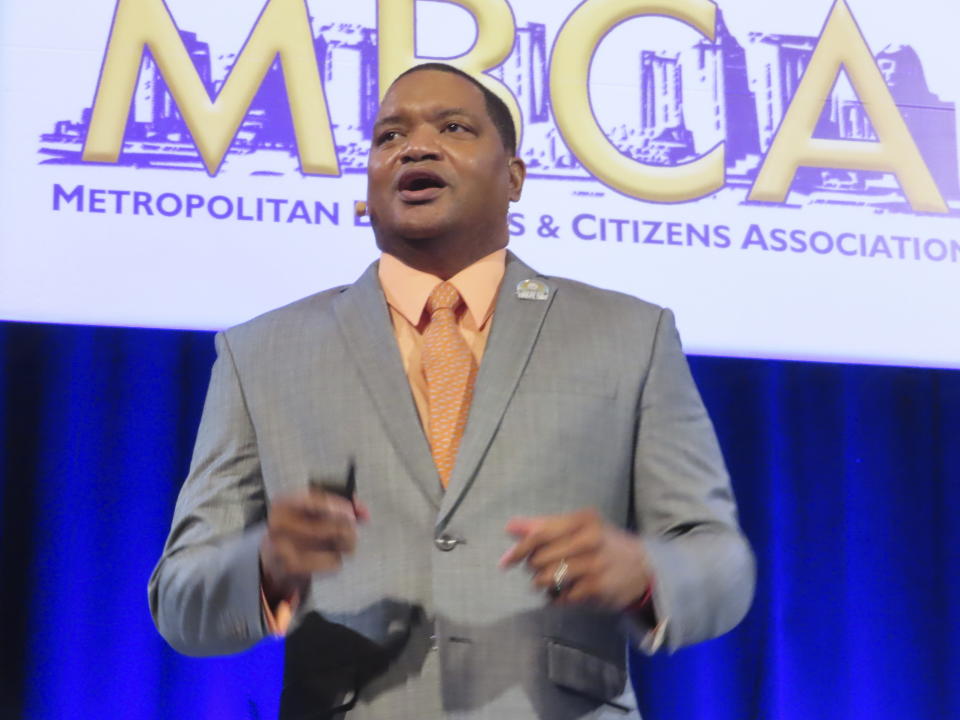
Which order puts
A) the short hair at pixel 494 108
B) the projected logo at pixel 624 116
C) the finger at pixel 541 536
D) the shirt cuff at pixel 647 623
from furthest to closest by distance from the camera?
the projected logo at pixel 624 116 < the short hair at pixel 494 108 < the shirt cuff at pixel 647 623 < the finger at pixel 541 536

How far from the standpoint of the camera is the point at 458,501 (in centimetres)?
134

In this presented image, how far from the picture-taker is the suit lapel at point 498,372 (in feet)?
4.43

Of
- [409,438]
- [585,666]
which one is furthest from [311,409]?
[585,666]

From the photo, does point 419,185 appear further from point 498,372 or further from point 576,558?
point 576,558

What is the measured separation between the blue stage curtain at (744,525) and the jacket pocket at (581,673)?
140 cm

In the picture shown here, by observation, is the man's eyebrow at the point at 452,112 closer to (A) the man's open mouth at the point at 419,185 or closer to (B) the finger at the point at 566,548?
(A) the man's open mouth at the point at 419,185

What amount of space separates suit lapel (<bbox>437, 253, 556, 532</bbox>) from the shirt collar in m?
0.04

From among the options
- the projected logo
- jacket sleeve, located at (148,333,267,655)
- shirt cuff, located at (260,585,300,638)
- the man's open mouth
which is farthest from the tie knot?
the projected logo

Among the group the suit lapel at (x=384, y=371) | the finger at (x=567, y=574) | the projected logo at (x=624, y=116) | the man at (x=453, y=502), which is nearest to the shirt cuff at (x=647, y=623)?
the man at (x=453, y=502)

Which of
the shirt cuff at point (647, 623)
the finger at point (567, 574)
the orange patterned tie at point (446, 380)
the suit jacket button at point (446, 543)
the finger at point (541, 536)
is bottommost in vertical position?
the shirt cuff at point (647, 623)

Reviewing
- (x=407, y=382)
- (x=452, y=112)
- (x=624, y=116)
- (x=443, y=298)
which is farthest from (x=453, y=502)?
(x=624, y=116)

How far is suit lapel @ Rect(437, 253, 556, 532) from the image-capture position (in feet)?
4.43

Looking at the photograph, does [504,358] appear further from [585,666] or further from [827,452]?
[827,452]

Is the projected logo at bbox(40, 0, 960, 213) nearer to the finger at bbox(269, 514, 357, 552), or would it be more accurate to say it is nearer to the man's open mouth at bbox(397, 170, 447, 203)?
the man's open mouth at bbox(397, 170, 447, 203)
